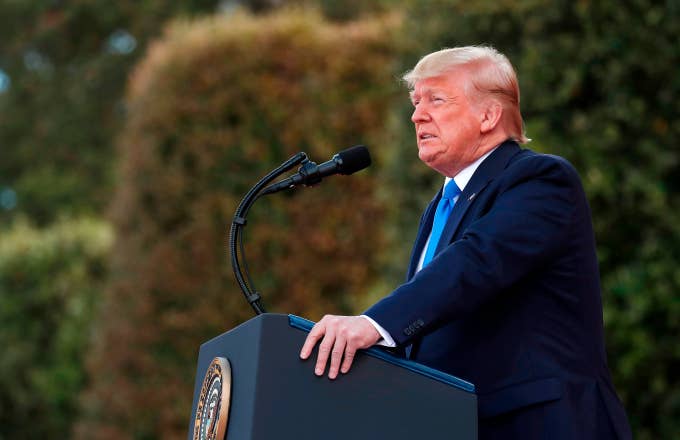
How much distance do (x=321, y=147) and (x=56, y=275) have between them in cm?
414

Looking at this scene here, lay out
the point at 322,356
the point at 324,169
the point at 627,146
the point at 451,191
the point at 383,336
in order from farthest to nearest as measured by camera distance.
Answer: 1. the point at 627,146
2. the point at 451,191
3. the point at 324,169
4. the point at 383,336
5. the point at 322,356

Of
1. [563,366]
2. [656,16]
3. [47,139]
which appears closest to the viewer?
[563,366]

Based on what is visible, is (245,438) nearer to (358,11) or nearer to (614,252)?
(614,252)

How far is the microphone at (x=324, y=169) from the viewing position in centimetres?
271

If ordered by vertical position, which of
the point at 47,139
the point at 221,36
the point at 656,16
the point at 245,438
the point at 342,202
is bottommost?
the point at 245,438

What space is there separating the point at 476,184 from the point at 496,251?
35cm

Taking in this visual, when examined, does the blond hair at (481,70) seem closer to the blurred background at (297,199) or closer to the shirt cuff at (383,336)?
the shirt cuff at (383,336)

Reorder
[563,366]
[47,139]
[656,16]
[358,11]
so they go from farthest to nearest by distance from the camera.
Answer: [47,139] < [358,11] < [656,16] < [563,366]

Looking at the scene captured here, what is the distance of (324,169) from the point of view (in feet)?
8.99

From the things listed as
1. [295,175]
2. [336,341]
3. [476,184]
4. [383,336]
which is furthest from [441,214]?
[336,341]

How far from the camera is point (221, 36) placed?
888cm

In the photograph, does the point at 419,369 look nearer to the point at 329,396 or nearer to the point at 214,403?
the point at 329,396

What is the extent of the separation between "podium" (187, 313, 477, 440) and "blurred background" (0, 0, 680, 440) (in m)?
2.98

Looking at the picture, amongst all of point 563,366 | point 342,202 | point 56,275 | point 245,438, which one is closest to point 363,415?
point 245,438
